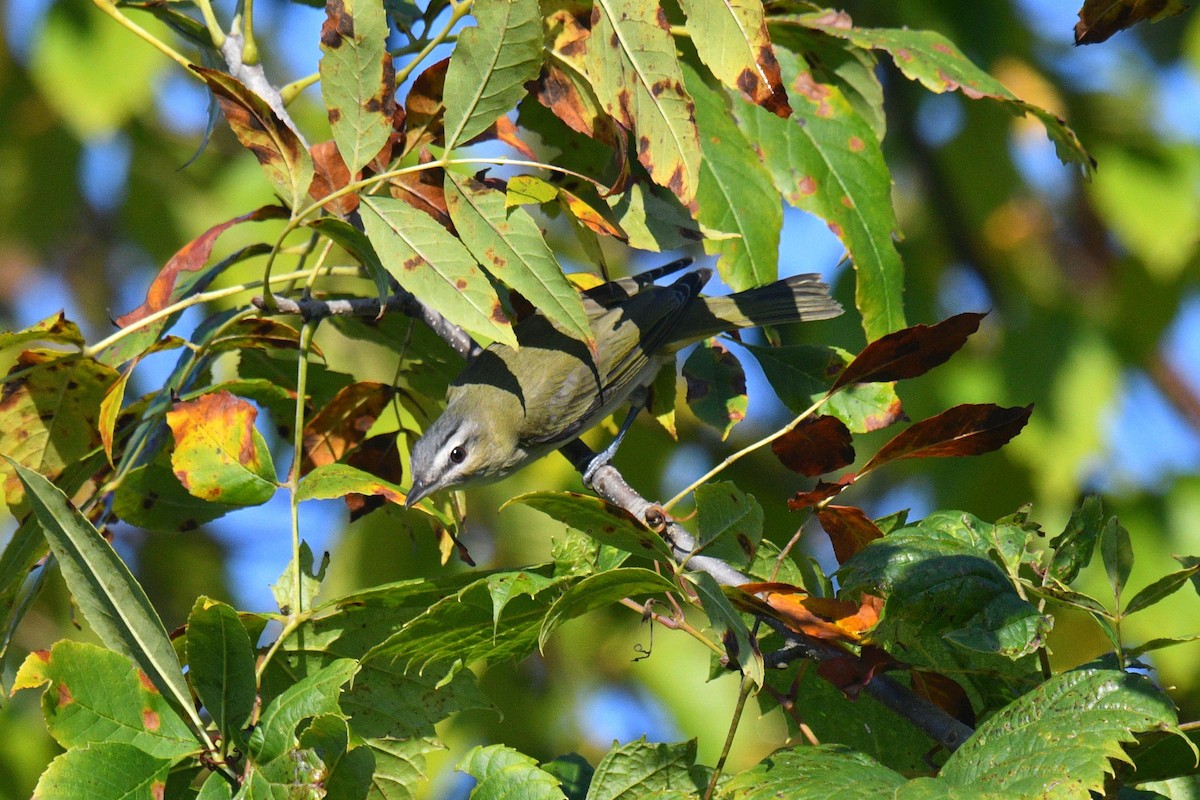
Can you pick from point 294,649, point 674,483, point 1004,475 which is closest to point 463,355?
point 294,649

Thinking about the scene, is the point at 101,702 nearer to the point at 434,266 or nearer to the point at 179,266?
the point at 434,266

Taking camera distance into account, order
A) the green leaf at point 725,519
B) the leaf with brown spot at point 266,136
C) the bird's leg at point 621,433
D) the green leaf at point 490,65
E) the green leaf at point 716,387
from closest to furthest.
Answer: the green leaf at point 725,519 → the green leaf at point 490,65 → the leaf with brown spot at point 266,136 → the green leaf at point 716,387 → the bird's leg at point 621,433

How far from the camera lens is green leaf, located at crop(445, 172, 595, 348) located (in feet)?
6.55

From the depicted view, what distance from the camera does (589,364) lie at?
4.07 metres

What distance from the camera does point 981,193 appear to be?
229 inches

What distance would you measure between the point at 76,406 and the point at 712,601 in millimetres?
1548

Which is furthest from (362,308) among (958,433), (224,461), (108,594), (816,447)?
(958,433)

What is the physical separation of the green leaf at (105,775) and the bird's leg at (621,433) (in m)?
1.48

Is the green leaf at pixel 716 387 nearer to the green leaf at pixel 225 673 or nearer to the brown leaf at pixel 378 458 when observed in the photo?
the brown leaf at pixel 378 458

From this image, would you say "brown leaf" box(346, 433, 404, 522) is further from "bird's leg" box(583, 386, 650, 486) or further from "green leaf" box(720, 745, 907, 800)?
"green leaf" box(720, 745, 907, 800)

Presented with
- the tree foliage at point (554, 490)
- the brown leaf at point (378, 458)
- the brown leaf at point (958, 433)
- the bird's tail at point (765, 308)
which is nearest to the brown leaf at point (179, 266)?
the tree foliage at point (554, 490)

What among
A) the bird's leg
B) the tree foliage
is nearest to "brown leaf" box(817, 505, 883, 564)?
the tree foliage

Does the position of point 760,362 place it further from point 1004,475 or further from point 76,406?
point 1004,475

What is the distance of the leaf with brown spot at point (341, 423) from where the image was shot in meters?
2.61
